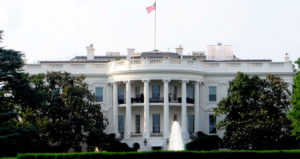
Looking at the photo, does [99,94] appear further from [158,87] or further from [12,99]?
[12,99]

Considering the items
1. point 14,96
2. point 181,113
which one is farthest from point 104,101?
point 14,96

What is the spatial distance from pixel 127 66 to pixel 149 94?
3.82 metres

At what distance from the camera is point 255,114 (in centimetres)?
5303

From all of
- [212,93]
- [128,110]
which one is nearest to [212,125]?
[212,93]

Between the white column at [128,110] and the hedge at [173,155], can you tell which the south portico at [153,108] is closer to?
the white column at [128,110]

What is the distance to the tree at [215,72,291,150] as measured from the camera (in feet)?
173

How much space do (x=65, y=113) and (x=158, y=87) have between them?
11.0 m

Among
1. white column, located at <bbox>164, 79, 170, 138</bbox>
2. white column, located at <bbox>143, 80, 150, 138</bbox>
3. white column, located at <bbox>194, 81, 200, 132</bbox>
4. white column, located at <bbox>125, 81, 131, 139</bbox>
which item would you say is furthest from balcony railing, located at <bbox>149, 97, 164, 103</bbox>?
white column, located at <bbox>194, 81, 200, 132</bbox>

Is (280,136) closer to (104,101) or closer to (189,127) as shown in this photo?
(189,127)

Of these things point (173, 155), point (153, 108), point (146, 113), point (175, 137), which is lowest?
point (173, 155)

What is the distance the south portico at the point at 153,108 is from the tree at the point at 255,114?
5.58 m

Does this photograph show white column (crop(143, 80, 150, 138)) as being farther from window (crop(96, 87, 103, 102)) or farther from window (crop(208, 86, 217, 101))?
window (crop(208, 86, 217, 101))

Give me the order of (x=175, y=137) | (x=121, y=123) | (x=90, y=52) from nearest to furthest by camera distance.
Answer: (x=175, y=137) < (x=121, y=123) < (x=90, y=52)

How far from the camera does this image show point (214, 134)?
61.9 meters
